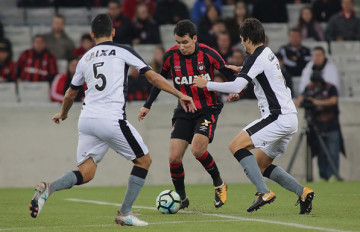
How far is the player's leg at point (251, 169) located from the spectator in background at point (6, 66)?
25.2 ft

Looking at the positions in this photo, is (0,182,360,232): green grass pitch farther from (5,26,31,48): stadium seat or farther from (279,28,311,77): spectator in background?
(5,26,31,48): stadium seat

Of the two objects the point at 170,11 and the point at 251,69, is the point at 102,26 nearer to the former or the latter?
the point at 251,69

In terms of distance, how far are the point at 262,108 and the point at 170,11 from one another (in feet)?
30.3

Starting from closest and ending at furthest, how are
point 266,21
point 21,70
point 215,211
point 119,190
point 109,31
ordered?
point 109,31 < point 215,211 < point 119,190 < point 21,70 < point 266,21

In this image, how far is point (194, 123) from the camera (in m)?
9.03

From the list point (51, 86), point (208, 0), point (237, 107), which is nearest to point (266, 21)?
point (208, 0)

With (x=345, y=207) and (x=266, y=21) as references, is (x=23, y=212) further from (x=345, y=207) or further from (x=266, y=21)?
(x=266, y=21)

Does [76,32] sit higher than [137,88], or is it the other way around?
[76,32]

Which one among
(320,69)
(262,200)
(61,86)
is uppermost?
(320,69)

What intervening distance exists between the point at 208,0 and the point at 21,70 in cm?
469

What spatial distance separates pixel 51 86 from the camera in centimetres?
1422

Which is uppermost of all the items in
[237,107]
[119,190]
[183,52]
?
[183,52]

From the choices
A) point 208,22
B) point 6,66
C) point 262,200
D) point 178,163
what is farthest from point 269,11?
point 262,200

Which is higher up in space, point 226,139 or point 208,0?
point 208,0
